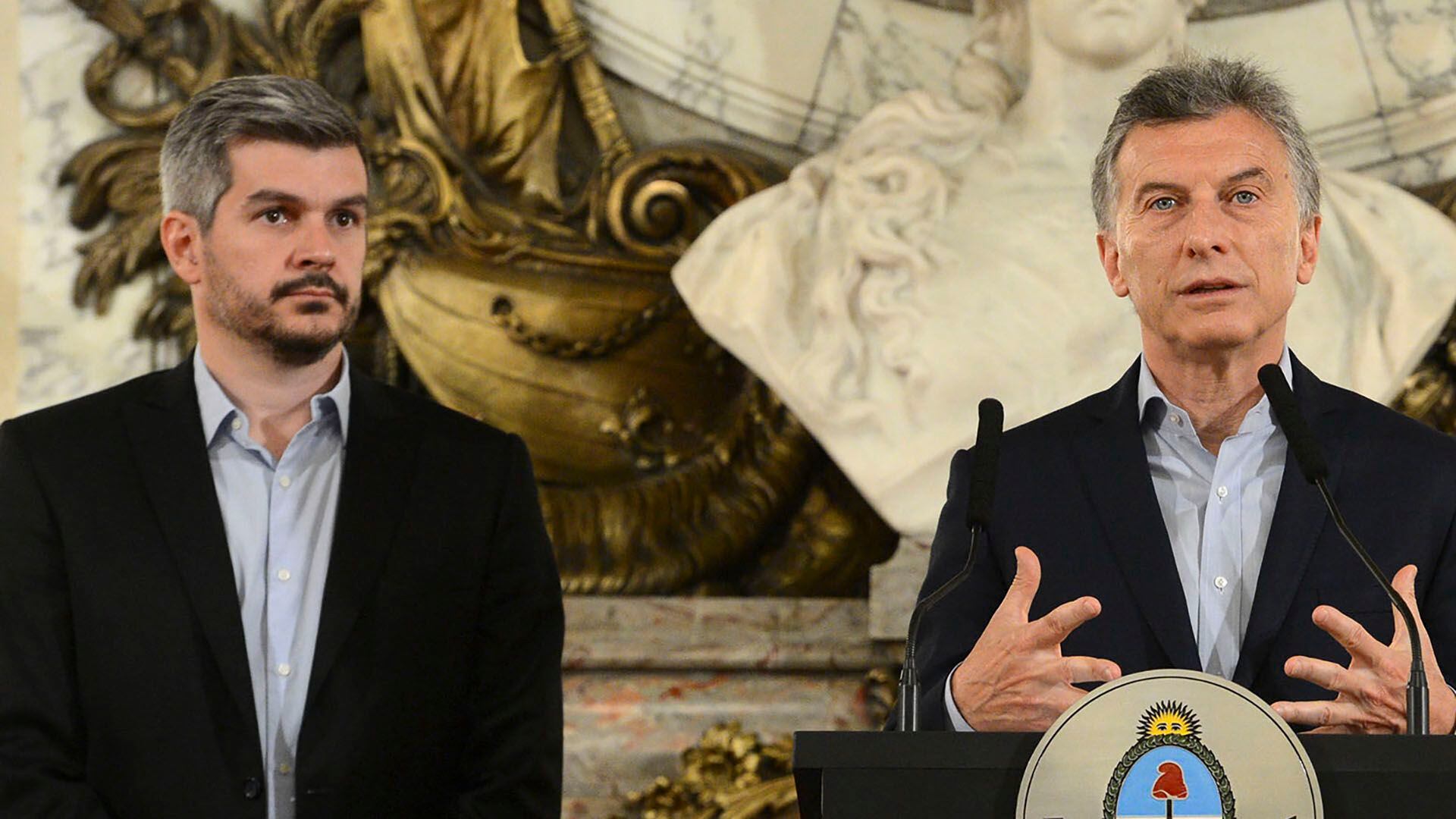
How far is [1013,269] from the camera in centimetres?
416

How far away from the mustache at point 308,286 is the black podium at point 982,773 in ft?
3.77

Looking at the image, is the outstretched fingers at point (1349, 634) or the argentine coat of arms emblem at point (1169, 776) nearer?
the argentine coat of arms emblem at point (1169, 776)

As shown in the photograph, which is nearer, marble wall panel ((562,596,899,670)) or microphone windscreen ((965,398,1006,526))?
microphone windscreen ((965,398,1006,526))

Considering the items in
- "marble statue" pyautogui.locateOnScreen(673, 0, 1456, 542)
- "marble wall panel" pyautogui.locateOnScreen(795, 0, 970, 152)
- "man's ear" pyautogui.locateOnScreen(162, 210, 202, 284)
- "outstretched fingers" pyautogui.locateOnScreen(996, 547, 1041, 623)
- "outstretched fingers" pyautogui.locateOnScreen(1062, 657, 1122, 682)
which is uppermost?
"marble wall panel" pyautogui.locateOnScreen(795, 0, 970, 152)

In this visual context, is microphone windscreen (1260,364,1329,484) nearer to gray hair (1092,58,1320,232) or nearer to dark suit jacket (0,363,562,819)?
gray hair (1092,58,1320,232)

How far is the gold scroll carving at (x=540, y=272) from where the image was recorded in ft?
15.0

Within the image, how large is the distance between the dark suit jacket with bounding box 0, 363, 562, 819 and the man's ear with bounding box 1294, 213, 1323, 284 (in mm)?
1053

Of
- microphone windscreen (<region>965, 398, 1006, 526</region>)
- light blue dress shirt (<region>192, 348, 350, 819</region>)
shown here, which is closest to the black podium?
microphone windscreen (<region>965, 398, 1006, 526</region>)

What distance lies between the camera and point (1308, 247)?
8.29 ft

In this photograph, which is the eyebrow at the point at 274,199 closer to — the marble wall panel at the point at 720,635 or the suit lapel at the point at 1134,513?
the suit lapel at the point at 1134,513

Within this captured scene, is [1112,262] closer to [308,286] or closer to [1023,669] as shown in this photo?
[1023,669]

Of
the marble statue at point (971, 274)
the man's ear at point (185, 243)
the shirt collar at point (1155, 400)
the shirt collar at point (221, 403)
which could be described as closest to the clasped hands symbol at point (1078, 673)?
the shirt collar at point (1155, 400)

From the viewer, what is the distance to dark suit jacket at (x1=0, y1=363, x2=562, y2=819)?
256cm

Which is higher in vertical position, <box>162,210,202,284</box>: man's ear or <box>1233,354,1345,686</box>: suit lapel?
<box>162,210,202,284</box>: man's ear
